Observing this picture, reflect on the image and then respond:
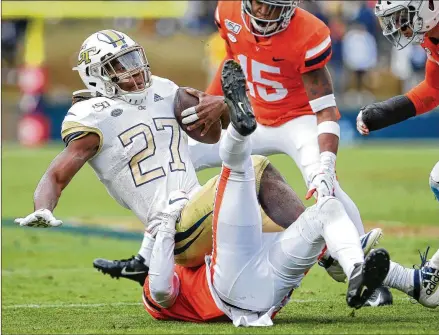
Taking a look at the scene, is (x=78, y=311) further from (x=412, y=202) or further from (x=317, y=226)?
(x=412, y=202)

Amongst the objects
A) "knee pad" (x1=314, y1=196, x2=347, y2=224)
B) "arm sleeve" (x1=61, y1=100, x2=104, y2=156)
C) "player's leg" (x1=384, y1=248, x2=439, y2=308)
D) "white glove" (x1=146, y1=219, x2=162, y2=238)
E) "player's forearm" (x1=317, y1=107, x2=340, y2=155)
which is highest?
"arm sleeve" (x1=61, y1=100, x2=104, y2=156)

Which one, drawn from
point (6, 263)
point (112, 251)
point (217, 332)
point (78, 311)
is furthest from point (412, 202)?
point (217, 332)

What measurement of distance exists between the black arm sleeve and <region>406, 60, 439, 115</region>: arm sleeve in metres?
0.04

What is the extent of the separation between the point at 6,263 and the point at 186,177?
3.77m

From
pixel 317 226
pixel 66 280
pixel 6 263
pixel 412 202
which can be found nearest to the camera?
pixel 317 226

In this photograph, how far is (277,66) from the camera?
718cm

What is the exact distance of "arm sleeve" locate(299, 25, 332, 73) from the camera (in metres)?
6.92

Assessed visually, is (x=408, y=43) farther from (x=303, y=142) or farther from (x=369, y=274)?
(x=369, y=274)

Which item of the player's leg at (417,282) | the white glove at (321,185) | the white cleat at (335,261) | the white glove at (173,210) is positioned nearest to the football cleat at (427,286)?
the player's leg at (417,282)

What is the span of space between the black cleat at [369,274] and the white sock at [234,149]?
0.79 m

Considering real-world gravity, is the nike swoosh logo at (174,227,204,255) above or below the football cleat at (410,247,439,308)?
above

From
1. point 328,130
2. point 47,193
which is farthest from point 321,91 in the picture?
point 47,193

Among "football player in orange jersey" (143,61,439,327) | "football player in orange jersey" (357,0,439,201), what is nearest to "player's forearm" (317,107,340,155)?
"football player in orange jersey" (357,0,439,201)

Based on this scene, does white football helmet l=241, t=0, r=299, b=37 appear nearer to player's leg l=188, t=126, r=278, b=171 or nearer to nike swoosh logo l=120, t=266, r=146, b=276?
player's leg l=188, t=126, r=278, b=171
